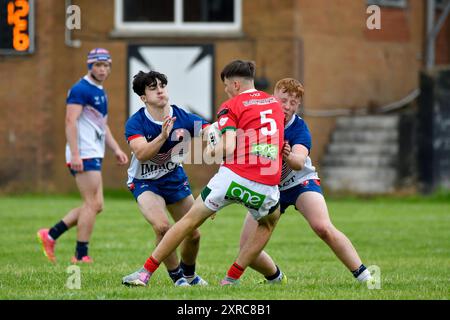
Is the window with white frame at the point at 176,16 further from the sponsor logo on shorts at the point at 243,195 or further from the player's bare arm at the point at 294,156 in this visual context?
the sponsor logo on shorts at the point at 243,195

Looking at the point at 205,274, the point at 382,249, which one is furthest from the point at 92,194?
the point at 382,249

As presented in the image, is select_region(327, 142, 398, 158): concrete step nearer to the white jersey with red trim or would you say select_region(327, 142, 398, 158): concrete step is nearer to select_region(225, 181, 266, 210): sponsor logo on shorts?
the white jersey with red trim

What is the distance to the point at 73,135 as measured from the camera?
1308cm

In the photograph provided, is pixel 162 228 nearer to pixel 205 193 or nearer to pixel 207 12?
pixel 205 193

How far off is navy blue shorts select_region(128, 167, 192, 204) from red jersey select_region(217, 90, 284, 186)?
3.60ft

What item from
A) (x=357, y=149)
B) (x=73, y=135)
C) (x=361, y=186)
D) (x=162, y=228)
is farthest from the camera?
(x=357, y=149)

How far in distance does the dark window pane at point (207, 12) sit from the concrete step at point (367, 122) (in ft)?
11.0

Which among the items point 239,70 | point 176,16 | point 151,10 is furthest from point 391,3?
point 239,70

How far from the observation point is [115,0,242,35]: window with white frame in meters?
24.4

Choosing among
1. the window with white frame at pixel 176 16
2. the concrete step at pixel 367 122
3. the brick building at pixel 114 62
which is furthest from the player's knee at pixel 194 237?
the concrete step at pixel 367 122

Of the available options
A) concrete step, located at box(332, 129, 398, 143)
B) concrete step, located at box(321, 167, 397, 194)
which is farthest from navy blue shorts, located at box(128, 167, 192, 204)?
concrete step, located at box(332, 129, 398, 143)

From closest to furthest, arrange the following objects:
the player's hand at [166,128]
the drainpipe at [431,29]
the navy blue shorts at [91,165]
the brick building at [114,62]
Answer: the player's hand at [166,128] < the navy blue shorts at [91,165] < the brick building at [114,62] < the drainpipe at [431,29]

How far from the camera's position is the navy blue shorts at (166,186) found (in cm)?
1029

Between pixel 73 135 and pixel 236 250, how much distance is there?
2.91 meters
